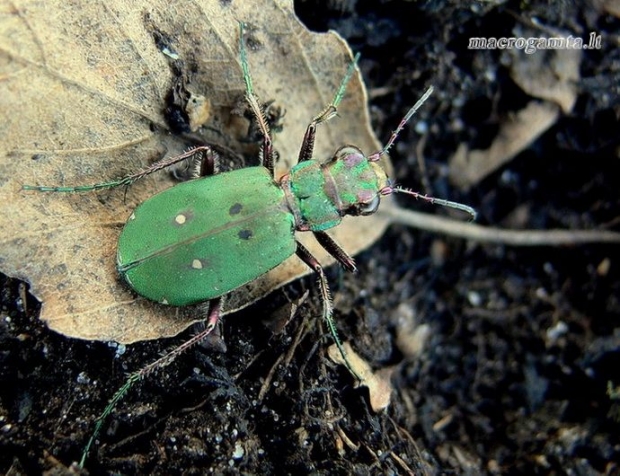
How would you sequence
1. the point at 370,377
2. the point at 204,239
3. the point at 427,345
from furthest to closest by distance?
the point at 427,345 < the point at 370,377 < the point at 204,239

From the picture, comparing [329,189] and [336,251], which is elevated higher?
[329,189]

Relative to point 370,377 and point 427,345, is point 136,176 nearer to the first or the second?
point 370,377

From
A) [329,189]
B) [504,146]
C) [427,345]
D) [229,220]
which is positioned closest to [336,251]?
[329,189]

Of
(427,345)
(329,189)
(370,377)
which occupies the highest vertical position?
(329,189)

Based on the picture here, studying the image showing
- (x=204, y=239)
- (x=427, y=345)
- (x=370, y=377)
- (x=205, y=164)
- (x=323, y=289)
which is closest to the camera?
(x=204, y=239)

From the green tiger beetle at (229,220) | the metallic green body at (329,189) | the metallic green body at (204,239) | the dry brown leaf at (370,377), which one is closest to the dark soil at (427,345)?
the dry brown leaf at (370,377)

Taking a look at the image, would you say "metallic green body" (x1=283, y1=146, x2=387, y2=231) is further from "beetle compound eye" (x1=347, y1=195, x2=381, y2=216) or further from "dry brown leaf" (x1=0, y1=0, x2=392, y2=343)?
"dry brown leaf" (x1=0, y1=0, x2=392, y2=343)

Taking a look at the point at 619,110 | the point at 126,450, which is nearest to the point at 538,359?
the point at 619,110

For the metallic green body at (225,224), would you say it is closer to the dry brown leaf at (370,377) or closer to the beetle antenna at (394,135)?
the beetle antenna at (394,135)
